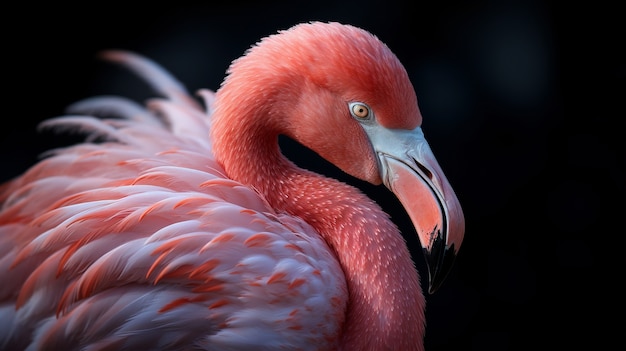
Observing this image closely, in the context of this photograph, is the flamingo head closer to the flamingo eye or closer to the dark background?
the flamingo eye

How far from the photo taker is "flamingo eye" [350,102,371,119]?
1.02 metres

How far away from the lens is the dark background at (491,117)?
1.62 meters

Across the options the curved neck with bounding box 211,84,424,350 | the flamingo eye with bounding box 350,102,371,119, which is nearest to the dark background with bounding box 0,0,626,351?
the curved neck with bounding box 211,84,424,350

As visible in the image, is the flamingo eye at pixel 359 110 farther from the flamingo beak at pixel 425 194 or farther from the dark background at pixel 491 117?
the dark background at pixel 491 117

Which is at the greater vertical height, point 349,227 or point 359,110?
point 359,110

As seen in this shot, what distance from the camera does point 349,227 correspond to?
43.5 inches

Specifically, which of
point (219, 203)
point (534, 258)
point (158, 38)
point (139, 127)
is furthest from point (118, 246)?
point (534, 258)

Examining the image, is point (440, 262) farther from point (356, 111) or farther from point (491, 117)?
point (491, 117)

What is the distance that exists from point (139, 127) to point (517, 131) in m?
1.00

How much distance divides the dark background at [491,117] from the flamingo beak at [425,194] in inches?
23.6

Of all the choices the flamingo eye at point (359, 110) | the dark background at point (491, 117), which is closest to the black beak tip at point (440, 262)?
the flamingo eye at point (359, 110)

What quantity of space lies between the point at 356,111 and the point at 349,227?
8.5 inches

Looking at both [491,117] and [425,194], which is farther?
[491,117]

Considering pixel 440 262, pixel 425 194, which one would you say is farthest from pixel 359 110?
pixel 440 262
